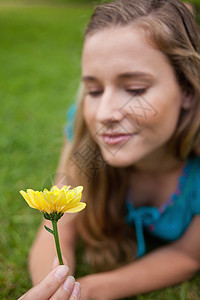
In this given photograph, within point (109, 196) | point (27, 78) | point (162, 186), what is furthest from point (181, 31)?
point (27, 78)

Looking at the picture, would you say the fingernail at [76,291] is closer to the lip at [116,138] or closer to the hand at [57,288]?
the hand at [57,288]

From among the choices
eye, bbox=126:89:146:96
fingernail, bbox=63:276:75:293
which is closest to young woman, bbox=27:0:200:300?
Result: eye, bbox=126:89:146:96

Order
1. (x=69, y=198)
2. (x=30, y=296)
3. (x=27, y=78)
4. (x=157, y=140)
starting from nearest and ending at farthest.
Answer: (x=69, y=198)
(x=30, y=296)
(x=157, y=140)
(x=27, y=78)

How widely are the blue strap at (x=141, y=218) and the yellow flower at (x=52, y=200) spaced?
2.83ft

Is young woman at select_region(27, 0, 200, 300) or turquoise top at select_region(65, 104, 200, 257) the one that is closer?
young woman at select_region(27, 0, 200, 300)

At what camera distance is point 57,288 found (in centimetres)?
71

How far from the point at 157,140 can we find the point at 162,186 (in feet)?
1.18

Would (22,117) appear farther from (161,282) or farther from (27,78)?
(161,282)

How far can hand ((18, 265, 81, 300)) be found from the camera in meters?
0.68

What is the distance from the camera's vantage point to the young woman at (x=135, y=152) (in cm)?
104

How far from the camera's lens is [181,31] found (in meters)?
1.03

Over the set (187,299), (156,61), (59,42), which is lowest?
(187,299)

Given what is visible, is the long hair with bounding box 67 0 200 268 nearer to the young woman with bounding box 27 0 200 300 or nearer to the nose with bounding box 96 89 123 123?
the young woman with bounding box 27 0 200 300

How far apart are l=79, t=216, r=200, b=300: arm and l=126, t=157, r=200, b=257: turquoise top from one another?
60mm
